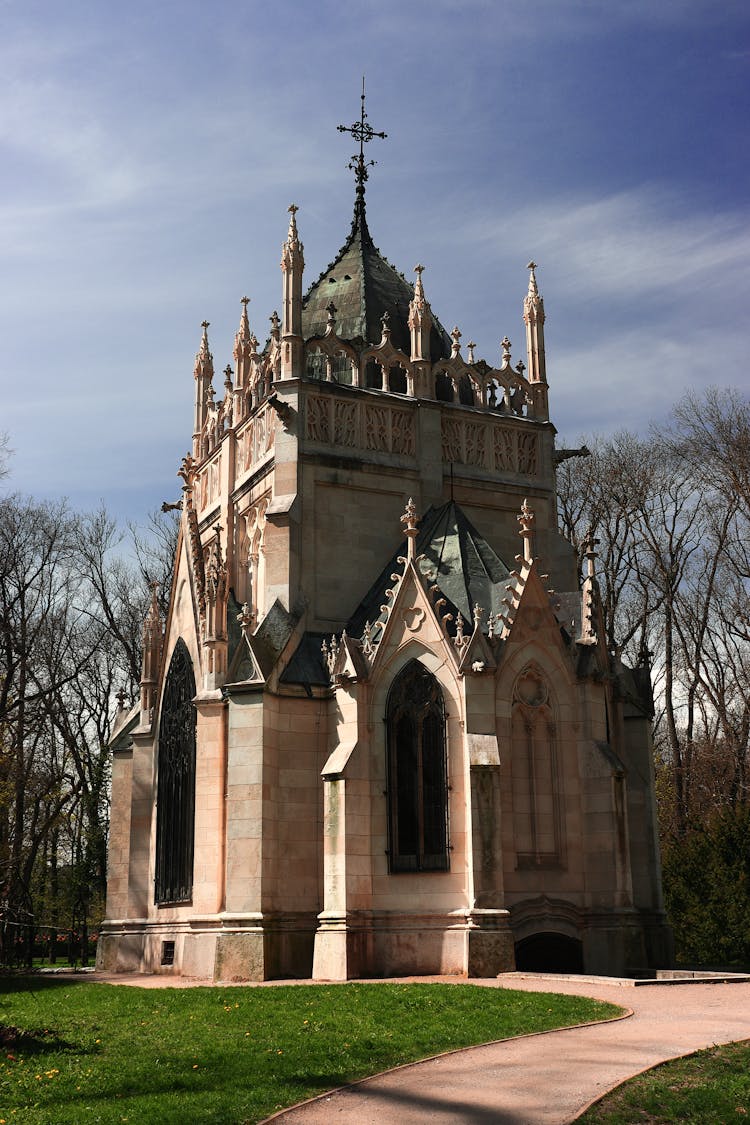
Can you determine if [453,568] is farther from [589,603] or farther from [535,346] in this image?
[535,346]

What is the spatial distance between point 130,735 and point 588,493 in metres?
18.3

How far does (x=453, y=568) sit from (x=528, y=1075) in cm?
1375

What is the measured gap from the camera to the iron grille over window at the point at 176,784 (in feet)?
83.9

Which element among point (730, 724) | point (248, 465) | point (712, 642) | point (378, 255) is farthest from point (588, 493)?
point (248, 465)

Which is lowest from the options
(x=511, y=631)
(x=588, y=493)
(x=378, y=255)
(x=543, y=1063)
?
(x=543, y=1063)

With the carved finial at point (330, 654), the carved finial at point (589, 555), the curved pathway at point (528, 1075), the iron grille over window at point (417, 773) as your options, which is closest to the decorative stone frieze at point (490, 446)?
the carved finial at point (589, 555)

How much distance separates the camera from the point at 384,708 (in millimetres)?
21562

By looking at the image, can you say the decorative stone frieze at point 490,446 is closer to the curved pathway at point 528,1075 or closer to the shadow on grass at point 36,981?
the shadow on grass at point 36,981

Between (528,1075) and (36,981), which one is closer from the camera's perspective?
(528,1075)

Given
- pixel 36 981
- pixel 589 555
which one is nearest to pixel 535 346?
pixel 589 555

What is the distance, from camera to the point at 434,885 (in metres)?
20.5

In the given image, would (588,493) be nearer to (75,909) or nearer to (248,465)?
(248,465)

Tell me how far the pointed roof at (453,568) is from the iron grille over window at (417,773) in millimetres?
1705

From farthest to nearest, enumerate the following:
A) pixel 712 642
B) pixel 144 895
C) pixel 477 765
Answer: pixel 712 642 < pixel 144 895 < pixel 477 765
